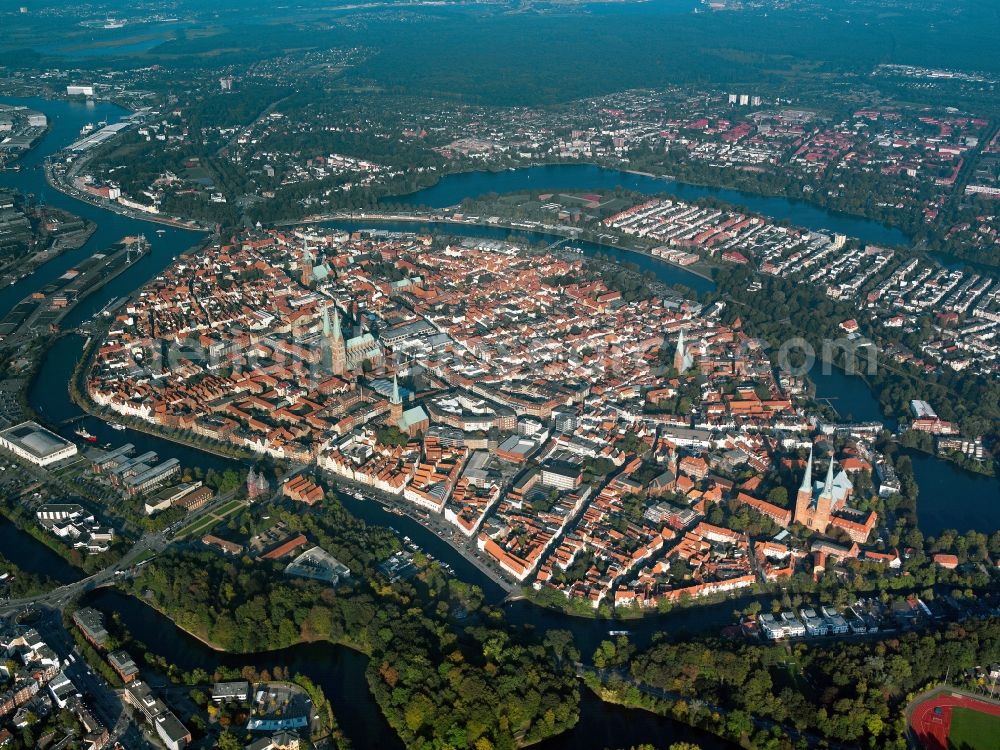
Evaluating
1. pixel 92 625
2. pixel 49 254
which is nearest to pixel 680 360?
pixel 92 625

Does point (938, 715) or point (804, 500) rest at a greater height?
point (804, 500)

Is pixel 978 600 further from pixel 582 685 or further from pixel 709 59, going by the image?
pixel 709 59

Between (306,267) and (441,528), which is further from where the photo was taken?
(306,267)

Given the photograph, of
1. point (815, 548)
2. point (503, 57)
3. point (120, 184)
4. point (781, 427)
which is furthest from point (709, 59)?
point (815, 548)

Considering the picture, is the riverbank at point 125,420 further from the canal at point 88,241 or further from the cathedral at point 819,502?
the cathedral at point 819,502

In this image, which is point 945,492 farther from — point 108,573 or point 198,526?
point 108,573

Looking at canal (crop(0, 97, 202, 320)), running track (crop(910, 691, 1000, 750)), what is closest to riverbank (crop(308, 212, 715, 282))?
canal (crop(0, 97, 202, 320))

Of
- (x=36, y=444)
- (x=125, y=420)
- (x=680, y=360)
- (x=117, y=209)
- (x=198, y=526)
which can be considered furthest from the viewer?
(x=117, y=209)

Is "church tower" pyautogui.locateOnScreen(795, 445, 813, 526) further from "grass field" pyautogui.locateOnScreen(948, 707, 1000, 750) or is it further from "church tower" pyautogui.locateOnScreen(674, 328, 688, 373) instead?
"church tower" pyautogui.locateOnScreen(674, 328, 688, 373)
